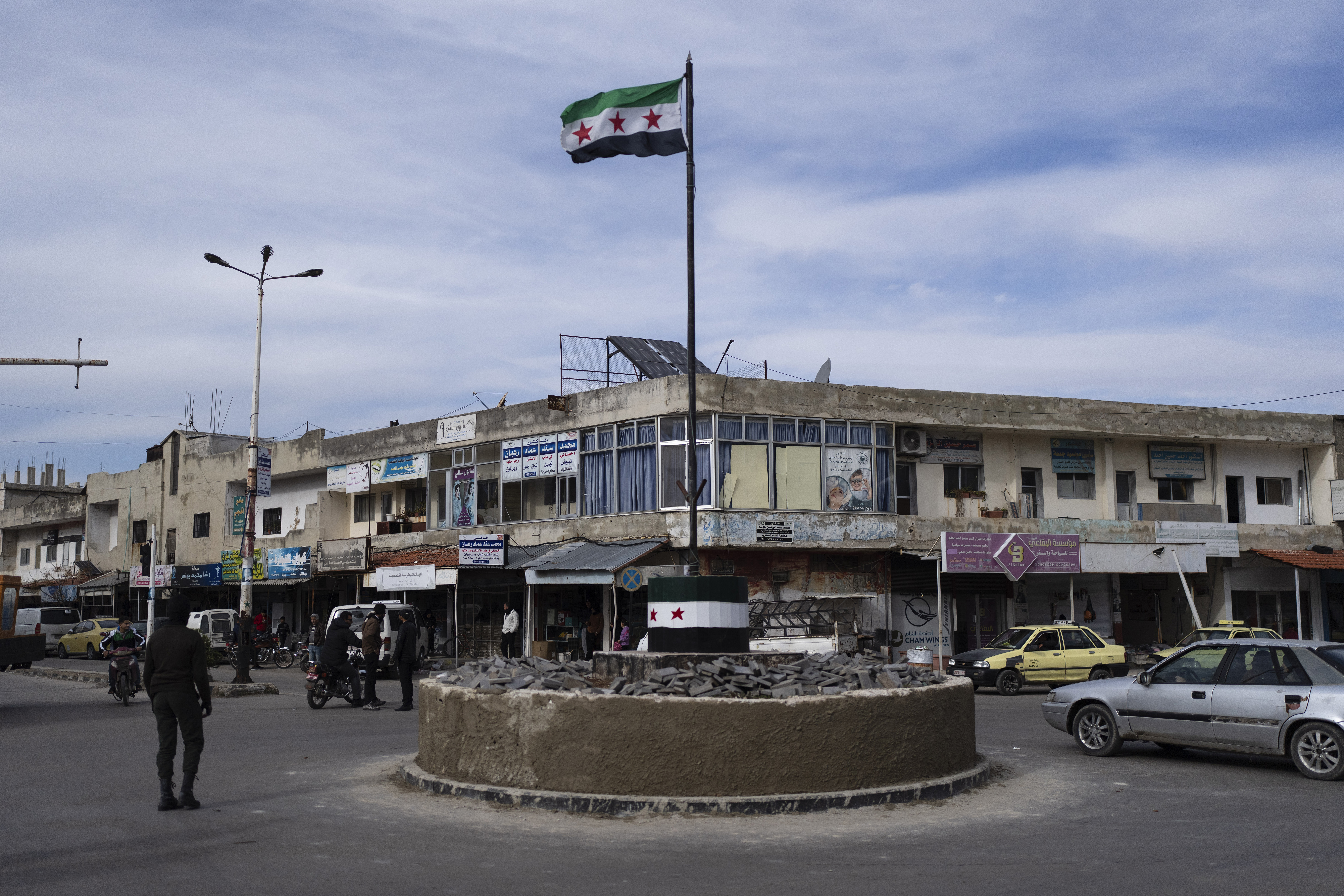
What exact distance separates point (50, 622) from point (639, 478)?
1029 inches

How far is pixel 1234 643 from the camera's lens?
39.1 feet

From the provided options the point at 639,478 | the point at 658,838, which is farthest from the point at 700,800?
the point at 639,478

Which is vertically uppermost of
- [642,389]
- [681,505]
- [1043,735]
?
[642,389]

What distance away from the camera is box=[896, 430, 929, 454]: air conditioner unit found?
31.9m

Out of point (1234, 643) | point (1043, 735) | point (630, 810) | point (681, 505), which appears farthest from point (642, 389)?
point (630, 810)

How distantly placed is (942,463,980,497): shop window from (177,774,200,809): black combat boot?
26.2 meters

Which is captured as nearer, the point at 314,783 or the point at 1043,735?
the point at 314,783

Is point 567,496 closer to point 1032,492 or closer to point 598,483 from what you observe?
point 598,483

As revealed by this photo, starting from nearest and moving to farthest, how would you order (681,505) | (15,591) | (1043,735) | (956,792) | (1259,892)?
1. (1259,892)
2. (956,792)
3. (1043,735)
4. (15,591)
5. (681,505)

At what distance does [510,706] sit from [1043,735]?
855 centimetres

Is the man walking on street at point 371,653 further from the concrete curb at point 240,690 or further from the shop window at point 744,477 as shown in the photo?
the shop window at point 744,477

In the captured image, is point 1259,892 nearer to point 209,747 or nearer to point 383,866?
point 383,866

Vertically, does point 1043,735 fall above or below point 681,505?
below

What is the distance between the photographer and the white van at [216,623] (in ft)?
119
